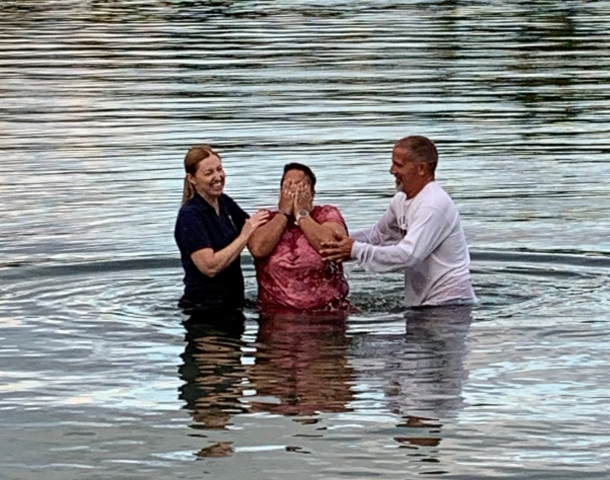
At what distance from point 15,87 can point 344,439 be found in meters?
24.1

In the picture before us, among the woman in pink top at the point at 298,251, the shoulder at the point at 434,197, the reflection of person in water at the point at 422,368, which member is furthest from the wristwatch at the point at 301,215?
the reflection of person in water at the point at 422,368

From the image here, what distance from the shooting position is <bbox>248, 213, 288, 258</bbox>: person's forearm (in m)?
12.2

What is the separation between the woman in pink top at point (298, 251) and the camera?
12.2 meters

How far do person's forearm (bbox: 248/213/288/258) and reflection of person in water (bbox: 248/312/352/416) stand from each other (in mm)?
560

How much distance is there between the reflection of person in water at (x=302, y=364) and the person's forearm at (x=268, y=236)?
1.84 feet

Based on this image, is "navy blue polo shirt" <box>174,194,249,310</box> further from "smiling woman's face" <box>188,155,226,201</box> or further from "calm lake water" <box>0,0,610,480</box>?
"calm lake water" <box>0,0,610,480</box>

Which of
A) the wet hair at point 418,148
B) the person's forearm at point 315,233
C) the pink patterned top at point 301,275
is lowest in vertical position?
the pink patterned top at point 301,275

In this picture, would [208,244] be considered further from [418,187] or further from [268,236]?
[418,187]

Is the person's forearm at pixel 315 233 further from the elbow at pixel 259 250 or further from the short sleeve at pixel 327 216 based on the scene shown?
the elbow at pixel 259 250

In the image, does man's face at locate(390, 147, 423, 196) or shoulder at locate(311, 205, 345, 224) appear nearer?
man's face at locate(390, 147, 423, 196)

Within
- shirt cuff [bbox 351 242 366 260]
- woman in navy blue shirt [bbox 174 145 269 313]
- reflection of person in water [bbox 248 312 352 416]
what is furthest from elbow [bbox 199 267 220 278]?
shirt cuff [bbox 351 242 366 260]

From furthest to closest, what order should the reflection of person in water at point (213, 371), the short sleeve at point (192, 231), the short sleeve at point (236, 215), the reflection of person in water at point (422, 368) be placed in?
the short sleeve at point (236, 215)
the short sleeve at point (192, 231)
the reflection of person in water at point (213, 371)
the reflection of person in water at point (422, 368)

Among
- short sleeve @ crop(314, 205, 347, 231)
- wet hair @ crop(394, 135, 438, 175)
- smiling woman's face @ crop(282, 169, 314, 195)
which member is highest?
wet hair @ crop(394, 135, 438, 175)

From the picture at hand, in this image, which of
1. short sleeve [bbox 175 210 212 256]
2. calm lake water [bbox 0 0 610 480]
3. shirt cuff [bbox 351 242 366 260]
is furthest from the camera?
short sleeve [bbox 175 210 212 256]
